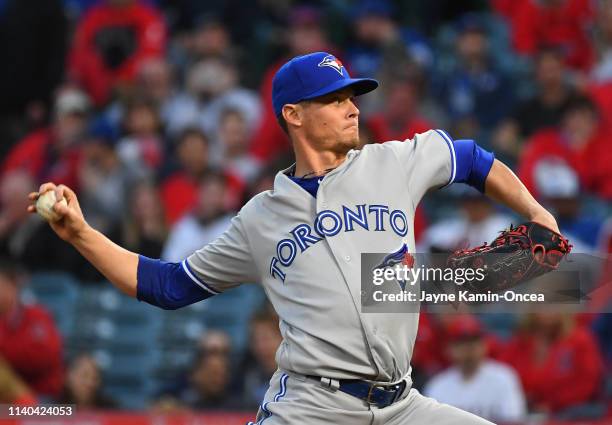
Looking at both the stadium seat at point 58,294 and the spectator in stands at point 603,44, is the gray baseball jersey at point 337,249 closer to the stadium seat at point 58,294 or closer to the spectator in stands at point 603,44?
the stadium seat at point 58,294

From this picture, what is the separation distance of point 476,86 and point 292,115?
593cm

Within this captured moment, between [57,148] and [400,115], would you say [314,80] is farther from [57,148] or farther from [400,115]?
[57,148]

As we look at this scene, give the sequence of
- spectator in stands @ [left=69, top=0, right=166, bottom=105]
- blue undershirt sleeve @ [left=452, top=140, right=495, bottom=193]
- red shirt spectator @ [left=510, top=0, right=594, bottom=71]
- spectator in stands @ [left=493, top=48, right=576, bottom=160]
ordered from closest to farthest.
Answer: blue undershirt sleeve @ [left=452, top=140, right=495, bottom=193] → spectator in stands @ [left=493, top=48, right=576, bottom=160] → red shirt spectator @ [left=510, top=0, right=594, bottom=71] → spectator in stands @ [left=69, top=0, right=166, bottom=105]

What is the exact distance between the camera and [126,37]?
11227 mm

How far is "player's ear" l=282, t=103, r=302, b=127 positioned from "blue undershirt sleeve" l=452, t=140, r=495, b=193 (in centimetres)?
58

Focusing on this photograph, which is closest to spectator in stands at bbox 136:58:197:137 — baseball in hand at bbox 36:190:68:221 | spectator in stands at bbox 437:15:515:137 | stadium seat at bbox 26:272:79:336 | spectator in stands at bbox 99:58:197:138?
spectator in stands at bbox 99:58:197:138

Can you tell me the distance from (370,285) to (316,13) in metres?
7.24

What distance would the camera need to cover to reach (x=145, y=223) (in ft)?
30.1

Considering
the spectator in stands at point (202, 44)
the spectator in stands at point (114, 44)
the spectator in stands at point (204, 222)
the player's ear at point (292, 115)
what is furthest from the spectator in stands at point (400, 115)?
the player's ear at point (292, 115)

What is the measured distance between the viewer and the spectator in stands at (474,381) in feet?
24.5

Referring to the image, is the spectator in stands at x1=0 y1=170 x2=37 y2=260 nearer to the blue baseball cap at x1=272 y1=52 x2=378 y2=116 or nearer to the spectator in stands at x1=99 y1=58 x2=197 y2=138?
the spectator in stands at x1=99 y1=58 x2=197 y2=138

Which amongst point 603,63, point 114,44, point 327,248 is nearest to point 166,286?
point 327,248

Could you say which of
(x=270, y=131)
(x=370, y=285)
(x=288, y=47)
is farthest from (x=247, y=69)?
(x=370, y=285)

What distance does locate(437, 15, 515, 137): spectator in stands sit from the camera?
10.1 m
